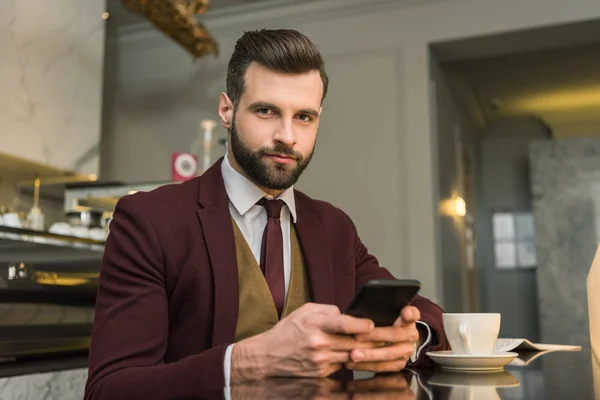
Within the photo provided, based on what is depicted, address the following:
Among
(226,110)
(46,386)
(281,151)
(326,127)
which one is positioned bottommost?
(46,386)

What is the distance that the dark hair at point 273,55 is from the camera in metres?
1.24

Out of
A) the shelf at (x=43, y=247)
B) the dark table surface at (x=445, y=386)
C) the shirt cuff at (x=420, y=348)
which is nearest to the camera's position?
the dark table surface at (x=445, y=386)

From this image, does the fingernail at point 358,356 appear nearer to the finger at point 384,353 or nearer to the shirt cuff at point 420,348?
the finger at point 384,353

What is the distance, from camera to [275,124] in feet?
4.07

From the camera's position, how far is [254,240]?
127cm

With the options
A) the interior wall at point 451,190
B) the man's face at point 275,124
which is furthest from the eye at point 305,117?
the interior wall at point 451,190

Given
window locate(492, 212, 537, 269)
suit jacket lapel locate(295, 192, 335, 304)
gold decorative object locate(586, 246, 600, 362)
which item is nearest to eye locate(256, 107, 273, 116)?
suit jacket lapel locate(295, 192, 335, 304)

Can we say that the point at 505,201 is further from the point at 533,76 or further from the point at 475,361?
the point at 475,361

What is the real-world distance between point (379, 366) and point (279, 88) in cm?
58

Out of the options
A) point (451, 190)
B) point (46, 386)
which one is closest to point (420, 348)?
point (46, 386)

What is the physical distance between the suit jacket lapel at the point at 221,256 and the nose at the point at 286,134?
0.15 metres

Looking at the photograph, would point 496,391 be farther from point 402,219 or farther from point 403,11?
point 403,11

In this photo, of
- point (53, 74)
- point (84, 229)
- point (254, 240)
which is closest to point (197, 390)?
point (254, 240)

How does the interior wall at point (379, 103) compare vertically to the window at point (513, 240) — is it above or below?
above
